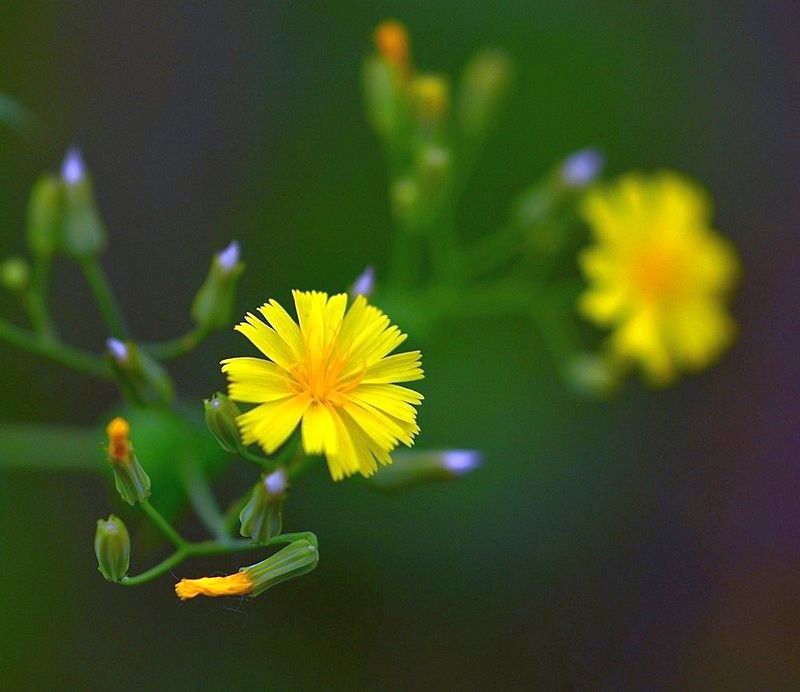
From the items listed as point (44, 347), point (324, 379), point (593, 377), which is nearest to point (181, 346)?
point (44, 347)

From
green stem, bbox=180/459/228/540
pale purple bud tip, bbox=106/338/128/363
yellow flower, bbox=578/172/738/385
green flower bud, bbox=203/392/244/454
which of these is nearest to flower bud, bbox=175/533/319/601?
green flower bud, bbox=203/392/244/454

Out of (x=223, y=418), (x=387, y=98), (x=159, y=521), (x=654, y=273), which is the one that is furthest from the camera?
(x=654, y=273)

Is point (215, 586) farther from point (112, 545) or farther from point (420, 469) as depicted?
point (420, 469)

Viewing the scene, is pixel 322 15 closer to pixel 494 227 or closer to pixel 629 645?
pixel 494 227

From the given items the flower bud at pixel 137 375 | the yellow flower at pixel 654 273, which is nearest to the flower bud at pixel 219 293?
the flower bud at pixel 137 375

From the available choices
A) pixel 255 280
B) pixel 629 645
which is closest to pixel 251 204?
pixel 255 280

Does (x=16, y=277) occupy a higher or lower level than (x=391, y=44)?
lower
